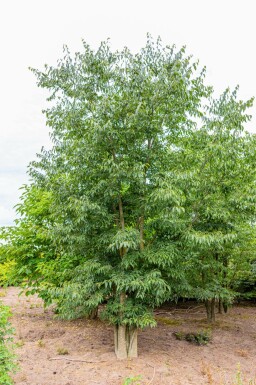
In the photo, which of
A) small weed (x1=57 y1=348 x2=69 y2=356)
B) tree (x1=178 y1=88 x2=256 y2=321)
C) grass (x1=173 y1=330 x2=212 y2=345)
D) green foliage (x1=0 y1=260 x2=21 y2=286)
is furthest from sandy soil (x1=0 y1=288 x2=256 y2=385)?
tree (x1=178 y1=88 x2=256 y2=321)

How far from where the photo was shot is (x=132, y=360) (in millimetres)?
6047

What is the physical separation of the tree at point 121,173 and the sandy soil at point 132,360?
24.8 inches

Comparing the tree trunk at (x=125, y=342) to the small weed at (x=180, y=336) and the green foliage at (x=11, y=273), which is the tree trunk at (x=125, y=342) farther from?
the green foliage at (x=11, y=273)

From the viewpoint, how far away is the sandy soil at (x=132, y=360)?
17.5 feet

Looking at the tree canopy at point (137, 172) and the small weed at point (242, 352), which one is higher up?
the tree canopy at point (137, 172)

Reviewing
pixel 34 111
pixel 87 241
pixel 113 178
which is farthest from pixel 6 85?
pixel 87 241

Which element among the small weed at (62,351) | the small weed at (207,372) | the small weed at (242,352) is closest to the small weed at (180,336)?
the small weed at (242,352)

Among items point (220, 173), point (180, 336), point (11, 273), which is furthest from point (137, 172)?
point (11, 273)

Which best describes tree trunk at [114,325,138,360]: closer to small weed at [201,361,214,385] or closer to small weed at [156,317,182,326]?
small weed at [201,361,214,385]

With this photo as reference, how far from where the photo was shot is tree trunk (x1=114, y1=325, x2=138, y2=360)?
6152 millimetres

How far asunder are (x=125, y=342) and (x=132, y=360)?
0.32 m

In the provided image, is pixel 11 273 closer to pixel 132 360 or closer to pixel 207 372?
pixel 132 360

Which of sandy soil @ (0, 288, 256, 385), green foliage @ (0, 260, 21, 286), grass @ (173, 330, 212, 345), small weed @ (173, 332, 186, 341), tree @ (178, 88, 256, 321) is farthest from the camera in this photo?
green foliage @ (0, 260, 21, 286)

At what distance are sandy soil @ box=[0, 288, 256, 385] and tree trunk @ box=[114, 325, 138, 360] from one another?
179 millimetres
